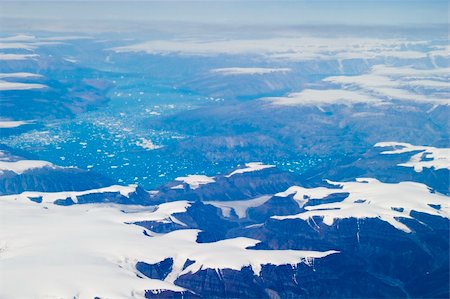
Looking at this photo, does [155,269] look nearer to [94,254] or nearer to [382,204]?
[94,254]

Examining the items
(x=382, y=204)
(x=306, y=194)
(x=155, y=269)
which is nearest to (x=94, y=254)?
(x=155, y=269)

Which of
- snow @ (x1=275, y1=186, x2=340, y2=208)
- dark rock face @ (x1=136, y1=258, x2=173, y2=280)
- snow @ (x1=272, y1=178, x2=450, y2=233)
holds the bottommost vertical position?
snow @ (x1=275, y1=186, x2=340, y2=208)

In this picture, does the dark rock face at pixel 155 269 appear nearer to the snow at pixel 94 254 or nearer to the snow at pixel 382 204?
the snow at pixel 94 254

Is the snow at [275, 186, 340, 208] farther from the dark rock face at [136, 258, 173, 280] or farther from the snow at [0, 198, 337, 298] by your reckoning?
the dark rock face at [136, 258, 173, 280]

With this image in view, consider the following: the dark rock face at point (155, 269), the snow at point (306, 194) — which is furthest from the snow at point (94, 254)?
the snow at point (306, 194)

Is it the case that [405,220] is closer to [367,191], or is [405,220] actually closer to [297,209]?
[367,191]

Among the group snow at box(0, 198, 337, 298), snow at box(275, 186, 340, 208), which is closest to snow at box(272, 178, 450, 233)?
snow at box(275, 186, 340, 208)
